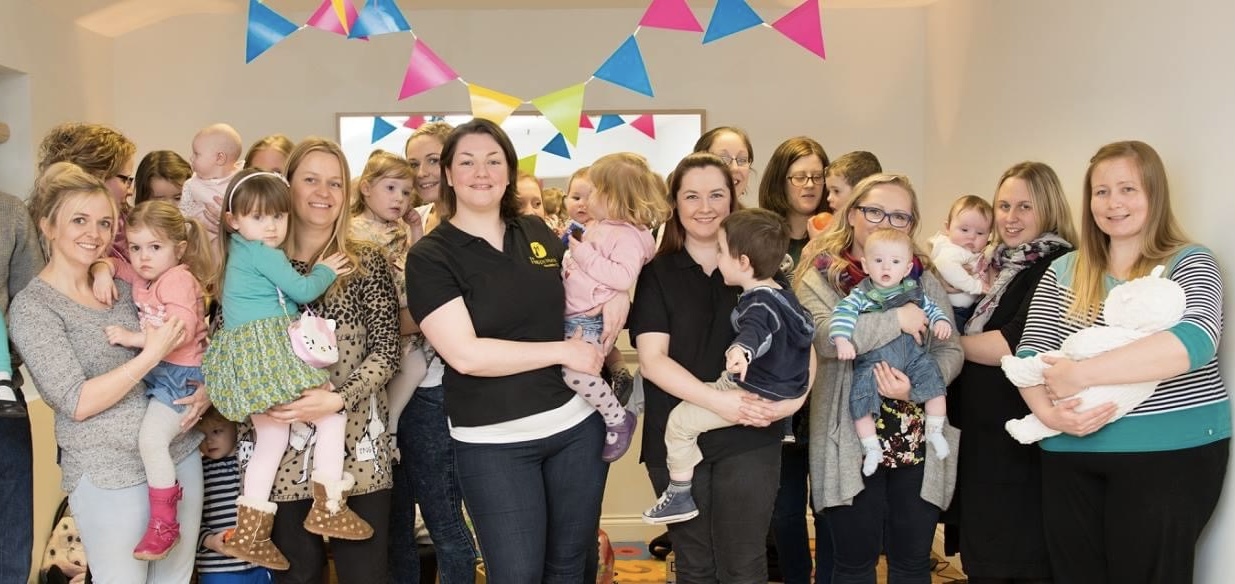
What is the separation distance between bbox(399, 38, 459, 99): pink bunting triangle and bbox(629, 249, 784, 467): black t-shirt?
7.04ft

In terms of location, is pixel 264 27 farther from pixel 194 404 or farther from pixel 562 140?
pixel 562 140

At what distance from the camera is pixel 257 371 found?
2689 mm

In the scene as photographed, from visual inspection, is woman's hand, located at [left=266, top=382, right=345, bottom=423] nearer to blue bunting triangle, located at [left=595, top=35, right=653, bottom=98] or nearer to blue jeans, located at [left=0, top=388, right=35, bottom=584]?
blue jeans, located at [left=0, top=388, right=35, bottom=584]

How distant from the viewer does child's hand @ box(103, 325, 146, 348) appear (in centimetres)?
276

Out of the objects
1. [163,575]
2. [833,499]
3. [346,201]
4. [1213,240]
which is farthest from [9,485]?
[1213,240]

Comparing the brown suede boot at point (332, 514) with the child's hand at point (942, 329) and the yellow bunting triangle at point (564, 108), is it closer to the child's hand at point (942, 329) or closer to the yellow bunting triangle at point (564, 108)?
the child's hand at point (942, 329)

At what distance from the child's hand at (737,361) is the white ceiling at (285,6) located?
11.1ft

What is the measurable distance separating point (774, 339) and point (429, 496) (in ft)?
3.99

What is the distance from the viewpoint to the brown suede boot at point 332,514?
2.67 meters

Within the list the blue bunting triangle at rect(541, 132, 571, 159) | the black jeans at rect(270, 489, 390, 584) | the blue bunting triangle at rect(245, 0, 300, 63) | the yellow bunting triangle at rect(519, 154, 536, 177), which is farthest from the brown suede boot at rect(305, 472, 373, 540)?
the blue bunting triangle at rect(541, 132, 571, 159)

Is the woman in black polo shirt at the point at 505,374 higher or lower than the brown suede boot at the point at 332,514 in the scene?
higher

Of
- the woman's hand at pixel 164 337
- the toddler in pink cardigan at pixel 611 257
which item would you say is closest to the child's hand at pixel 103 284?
the woman's hand at pixel 164 337

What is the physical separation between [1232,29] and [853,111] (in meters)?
3.04

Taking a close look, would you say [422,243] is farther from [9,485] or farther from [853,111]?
[853,111]
